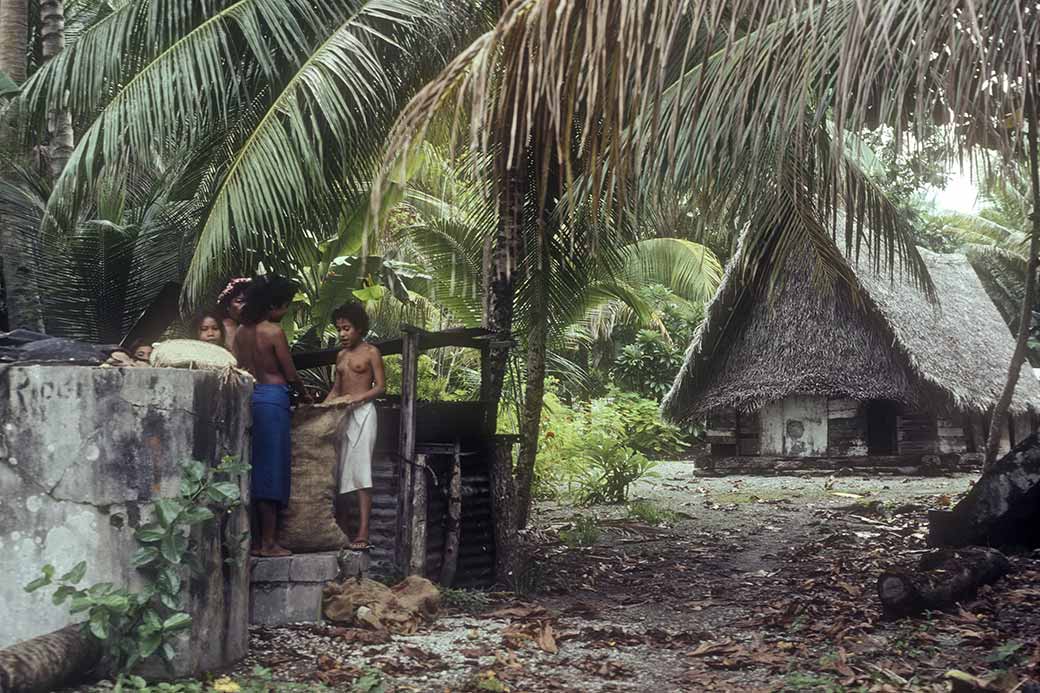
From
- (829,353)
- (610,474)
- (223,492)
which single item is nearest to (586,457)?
(610,474)

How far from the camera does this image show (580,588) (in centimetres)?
776

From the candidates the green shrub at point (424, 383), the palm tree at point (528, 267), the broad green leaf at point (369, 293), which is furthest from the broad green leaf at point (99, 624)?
the green shrub at point (424, 383)

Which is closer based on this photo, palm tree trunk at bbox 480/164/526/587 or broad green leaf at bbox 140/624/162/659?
broad green leaf at bbox 140/624/162/659

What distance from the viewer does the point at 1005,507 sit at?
7180 mm

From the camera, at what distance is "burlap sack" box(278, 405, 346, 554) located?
658 cm

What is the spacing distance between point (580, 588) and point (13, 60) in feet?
20.7

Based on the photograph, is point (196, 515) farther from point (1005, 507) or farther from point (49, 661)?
point (1005, 507)

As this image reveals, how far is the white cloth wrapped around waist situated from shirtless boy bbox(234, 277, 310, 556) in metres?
0.42

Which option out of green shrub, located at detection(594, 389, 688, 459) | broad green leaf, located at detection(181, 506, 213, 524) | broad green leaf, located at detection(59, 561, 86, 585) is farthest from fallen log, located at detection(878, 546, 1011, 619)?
green shrub, located at detection(594, 389, 688, 459)

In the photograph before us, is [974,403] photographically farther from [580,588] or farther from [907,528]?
[580,588]

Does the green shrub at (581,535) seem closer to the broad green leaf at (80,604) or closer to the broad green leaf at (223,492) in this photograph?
the broad green leaf at (223,492)

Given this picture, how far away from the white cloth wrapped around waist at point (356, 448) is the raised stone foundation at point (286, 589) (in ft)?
2.37

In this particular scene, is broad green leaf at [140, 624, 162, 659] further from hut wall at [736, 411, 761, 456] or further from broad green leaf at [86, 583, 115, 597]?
hut wall at [736, 411, 761, 456]

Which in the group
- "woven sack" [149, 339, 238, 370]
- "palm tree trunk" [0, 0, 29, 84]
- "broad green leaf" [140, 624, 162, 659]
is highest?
"palm tree trunk" [0, 0, 29, 84]
